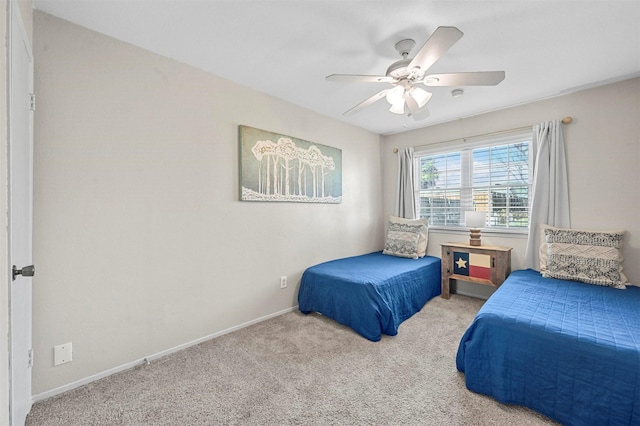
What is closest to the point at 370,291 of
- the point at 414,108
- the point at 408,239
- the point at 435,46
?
the point at 408,239

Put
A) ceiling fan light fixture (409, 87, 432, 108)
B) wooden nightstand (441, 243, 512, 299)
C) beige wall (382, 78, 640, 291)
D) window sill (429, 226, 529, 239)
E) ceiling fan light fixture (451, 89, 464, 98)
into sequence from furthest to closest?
window sill (429, 226, 529, 239) < wooden nightstand (441, 243, 512, 299) < ceiling fan light fixture (451, 89, 464, 98) < beige wall (382, 78, 640, 291) < ceiling fan light fixture (409, 87, 432, 108)

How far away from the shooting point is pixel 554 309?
6.18ft

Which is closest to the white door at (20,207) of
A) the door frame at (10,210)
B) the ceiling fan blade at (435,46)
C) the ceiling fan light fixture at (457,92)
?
the door frame at (10,210)

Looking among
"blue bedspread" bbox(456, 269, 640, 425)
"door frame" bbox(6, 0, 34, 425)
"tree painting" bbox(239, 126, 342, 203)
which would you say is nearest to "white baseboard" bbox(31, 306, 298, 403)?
"door frame" bbox(6, 0, 34, 425)

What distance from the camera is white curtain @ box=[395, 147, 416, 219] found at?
409cm

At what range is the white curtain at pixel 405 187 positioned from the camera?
4086 mm

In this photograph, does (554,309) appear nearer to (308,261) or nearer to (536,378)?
(536,378)

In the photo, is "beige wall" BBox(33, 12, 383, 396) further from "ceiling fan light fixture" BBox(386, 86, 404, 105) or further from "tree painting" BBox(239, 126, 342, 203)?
"ceiling fan light fixture" BBox(386, 86, 404, 105)

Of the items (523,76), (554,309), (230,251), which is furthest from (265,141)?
(554,309)

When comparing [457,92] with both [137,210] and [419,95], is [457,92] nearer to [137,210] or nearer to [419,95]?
[419,95]

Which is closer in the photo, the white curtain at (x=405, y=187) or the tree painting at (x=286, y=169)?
the tree painting at (x=286, y=169)

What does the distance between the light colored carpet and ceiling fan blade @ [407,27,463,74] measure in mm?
2058

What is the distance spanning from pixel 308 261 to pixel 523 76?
281 centimetres

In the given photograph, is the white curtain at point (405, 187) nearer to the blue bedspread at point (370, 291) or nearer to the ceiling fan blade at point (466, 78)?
the blue bedspread at point (370, 291)
